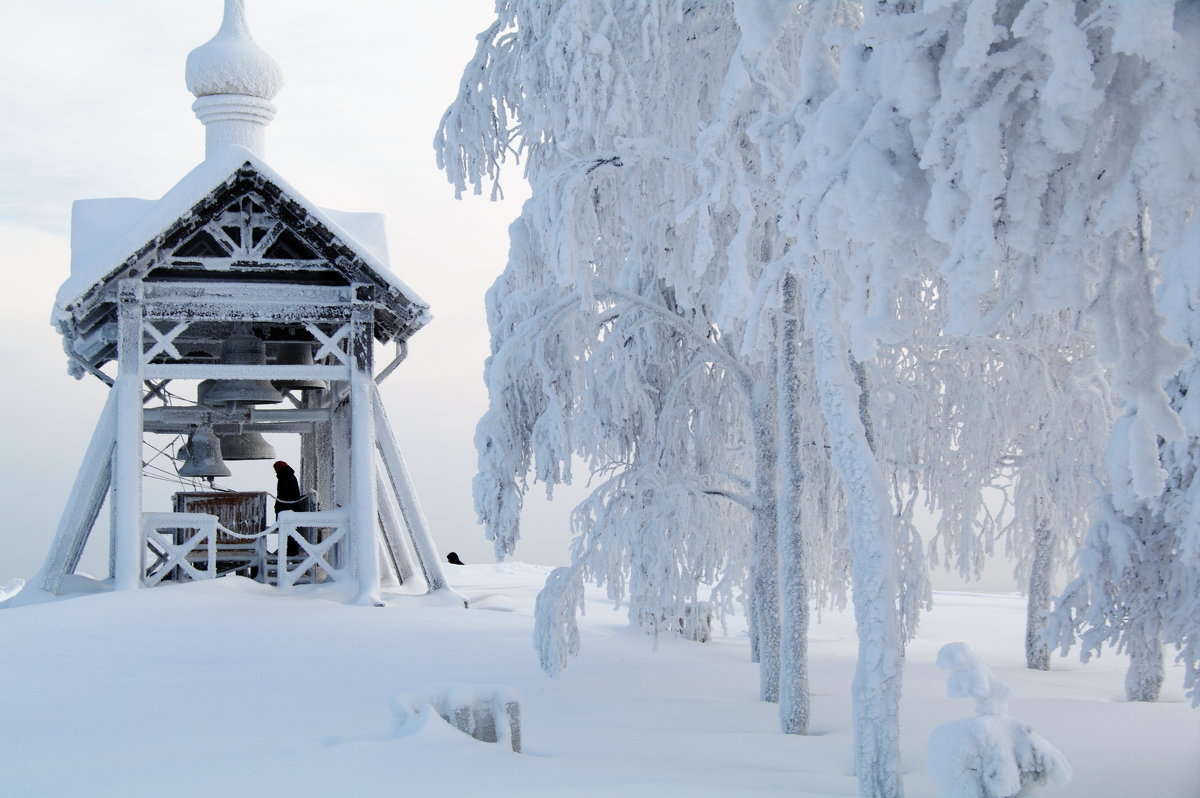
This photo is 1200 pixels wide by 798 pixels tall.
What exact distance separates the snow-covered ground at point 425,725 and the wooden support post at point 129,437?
89 cm

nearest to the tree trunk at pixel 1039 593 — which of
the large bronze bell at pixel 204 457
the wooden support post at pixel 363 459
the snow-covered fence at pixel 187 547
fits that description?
the wooden support post at pixel 363 459

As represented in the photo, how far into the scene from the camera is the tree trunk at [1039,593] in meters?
13.1

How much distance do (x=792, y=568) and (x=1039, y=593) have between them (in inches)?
238

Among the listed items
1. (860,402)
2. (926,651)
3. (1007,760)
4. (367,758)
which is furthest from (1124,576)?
(926,651)

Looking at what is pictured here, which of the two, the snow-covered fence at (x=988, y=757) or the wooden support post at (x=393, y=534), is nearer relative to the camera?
the snow-covered fence at (x=988, y=757)

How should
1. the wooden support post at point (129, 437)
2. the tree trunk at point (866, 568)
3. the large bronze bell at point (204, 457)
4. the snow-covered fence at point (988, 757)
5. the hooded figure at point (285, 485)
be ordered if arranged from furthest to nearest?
1. the hooded figure at point (285, 485)
2. the large bronze bell at point (204, 457)
3. the wooden support post at point (129, 437)
4. the tree trunk at point (866, 568)
5. the snow-covered fence at point (988, 757)

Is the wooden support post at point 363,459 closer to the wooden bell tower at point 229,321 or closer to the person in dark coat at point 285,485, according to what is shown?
the wooden bell tower at point 229,321

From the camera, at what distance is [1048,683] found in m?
12.5

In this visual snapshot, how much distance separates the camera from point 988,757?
17.7 ft

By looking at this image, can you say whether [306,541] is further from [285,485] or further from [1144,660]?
[1144,660]

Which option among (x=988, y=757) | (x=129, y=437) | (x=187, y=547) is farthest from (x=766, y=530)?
(x=129, y=437)

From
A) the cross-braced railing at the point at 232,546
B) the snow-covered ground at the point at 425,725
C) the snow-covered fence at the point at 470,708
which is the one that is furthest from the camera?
the cross-braced railing at the point at 232,546

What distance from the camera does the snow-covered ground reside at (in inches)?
232

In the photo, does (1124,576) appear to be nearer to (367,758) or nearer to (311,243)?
(367,758)
